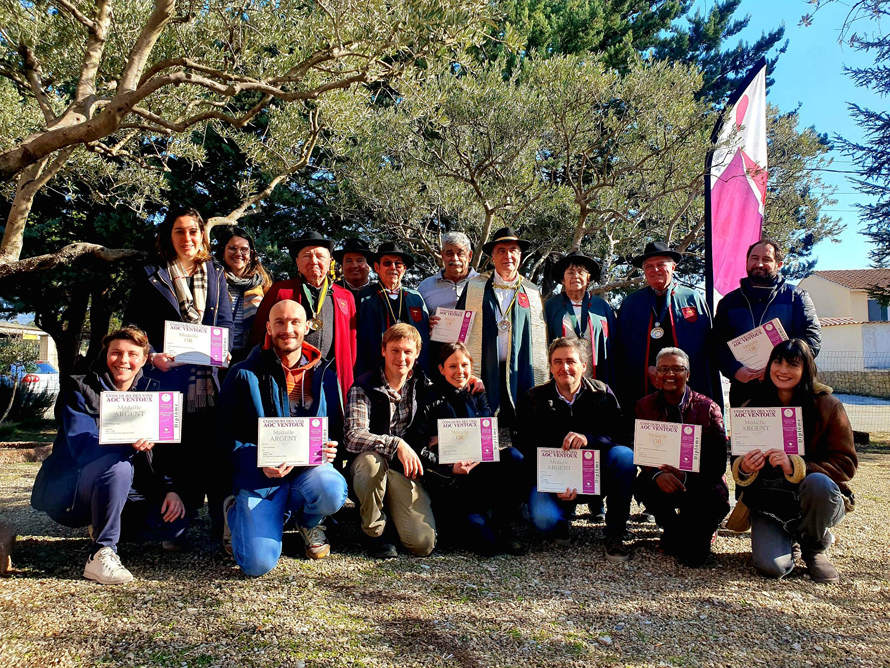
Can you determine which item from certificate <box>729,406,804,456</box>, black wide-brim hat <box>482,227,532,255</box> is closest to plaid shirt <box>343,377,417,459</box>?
black wide-brim hat <box>482,227,532,255</box>

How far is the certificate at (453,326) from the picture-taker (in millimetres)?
4816

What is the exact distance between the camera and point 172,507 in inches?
148

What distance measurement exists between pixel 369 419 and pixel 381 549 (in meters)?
0.84

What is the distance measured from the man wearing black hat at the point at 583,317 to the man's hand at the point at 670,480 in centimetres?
112

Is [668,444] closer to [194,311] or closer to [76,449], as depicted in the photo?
[194,311]

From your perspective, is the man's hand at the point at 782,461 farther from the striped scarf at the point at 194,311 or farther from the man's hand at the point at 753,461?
the striped scarf at the point at 194,311

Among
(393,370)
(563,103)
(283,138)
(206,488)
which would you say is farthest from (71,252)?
(563,103)

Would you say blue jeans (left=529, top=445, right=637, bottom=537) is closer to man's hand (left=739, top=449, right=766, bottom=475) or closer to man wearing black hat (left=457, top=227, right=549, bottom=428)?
man's hand (left=739, top=449, right=766, bottom=475)

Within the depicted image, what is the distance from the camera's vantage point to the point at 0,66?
736 centimetres

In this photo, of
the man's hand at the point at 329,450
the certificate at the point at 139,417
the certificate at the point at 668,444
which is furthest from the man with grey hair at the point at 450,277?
the certificate at the point at 139,417

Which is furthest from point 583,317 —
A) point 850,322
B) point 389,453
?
point 850,322

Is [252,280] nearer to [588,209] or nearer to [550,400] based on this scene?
[550,400]

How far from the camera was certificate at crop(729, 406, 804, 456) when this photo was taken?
369 centimetres

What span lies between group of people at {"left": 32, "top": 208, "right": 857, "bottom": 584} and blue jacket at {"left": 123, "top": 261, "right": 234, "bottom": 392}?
0.01 metres
